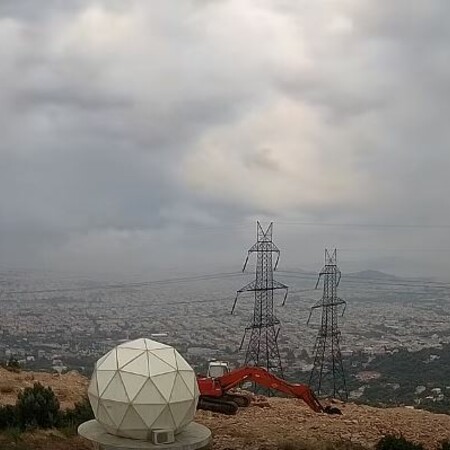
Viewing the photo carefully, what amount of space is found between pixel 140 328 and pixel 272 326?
25.7 metres

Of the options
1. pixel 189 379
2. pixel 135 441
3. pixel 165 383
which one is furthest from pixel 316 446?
pixel 135 441

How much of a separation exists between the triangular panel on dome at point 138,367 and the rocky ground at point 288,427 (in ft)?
11.6

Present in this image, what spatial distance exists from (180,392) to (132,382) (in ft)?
3.08

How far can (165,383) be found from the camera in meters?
11.9

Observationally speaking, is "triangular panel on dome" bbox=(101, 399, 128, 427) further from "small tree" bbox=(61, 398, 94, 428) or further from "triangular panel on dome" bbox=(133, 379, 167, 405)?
"small tree" bbox=(61, 398, 94, 428)

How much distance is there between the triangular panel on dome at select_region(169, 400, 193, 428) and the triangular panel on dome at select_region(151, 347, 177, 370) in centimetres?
70

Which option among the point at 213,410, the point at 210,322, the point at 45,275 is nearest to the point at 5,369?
the point at 213,410

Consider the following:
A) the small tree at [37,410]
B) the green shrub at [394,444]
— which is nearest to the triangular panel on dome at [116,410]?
the small tree at [37,410]

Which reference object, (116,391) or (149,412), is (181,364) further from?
(116,391)

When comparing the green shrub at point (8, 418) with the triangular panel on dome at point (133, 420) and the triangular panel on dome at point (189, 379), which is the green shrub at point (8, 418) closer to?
the triangular panel on dome at point (133, 420)

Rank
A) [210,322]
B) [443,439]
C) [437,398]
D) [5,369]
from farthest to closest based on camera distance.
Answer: [210,322] < [437,398] < [5,369] < [443,439]

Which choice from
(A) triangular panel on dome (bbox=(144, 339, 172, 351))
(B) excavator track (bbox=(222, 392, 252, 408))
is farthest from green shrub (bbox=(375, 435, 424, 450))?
(A) triangular panel on dome (bbox=(144, 339, 172, 351))

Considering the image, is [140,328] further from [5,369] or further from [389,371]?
[5,369]

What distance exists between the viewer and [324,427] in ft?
54.6
